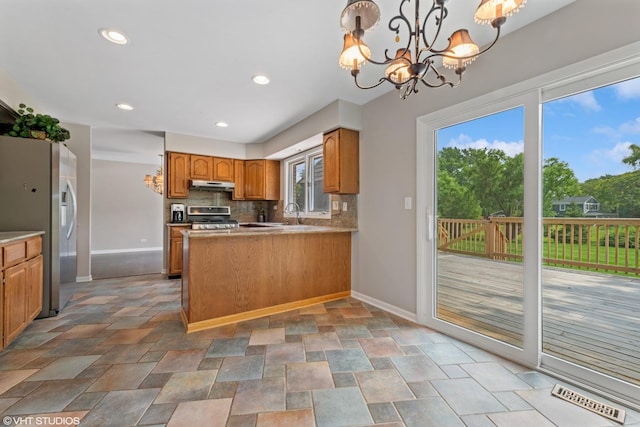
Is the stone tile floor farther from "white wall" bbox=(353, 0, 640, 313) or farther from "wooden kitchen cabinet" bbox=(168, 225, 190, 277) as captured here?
"wooden kitchen cabinet" bbox=(168, 225, 190, 277)

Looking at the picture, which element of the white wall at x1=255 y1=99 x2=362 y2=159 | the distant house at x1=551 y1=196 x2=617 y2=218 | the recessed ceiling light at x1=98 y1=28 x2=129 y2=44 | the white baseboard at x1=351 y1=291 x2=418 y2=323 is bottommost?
the white baseboard at x1=351 y1=291 x2=418 y2=323

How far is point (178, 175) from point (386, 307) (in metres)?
3.99

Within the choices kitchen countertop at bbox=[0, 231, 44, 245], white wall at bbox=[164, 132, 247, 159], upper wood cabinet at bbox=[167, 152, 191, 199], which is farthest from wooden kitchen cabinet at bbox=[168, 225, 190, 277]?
kitchen countertop at bbox=[0, 231, 44, 245]

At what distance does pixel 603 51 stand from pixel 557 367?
2022mm

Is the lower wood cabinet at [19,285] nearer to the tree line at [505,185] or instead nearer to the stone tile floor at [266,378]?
the stone tile floor at [266,378]

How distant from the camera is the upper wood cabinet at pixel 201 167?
4.87 metres

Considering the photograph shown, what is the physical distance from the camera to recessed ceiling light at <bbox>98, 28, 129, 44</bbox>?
2.04m

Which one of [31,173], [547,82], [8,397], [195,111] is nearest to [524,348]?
[547,82]

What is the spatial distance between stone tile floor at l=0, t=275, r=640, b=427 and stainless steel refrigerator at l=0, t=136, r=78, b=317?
0.51 metres

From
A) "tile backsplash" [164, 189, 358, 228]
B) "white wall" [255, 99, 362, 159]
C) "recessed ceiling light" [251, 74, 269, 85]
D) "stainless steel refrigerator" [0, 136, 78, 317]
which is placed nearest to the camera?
"stainless steel refrigerator" [0, 136, 78, 317]

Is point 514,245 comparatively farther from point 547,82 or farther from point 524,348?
point 547,82

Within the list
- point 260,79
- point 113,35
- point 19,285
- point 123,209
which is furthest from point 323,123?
point 123,209

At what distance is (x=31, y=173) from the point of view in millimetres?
2658

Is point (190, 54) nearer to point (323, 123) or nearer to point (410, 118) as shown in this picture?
point (323, 123)
